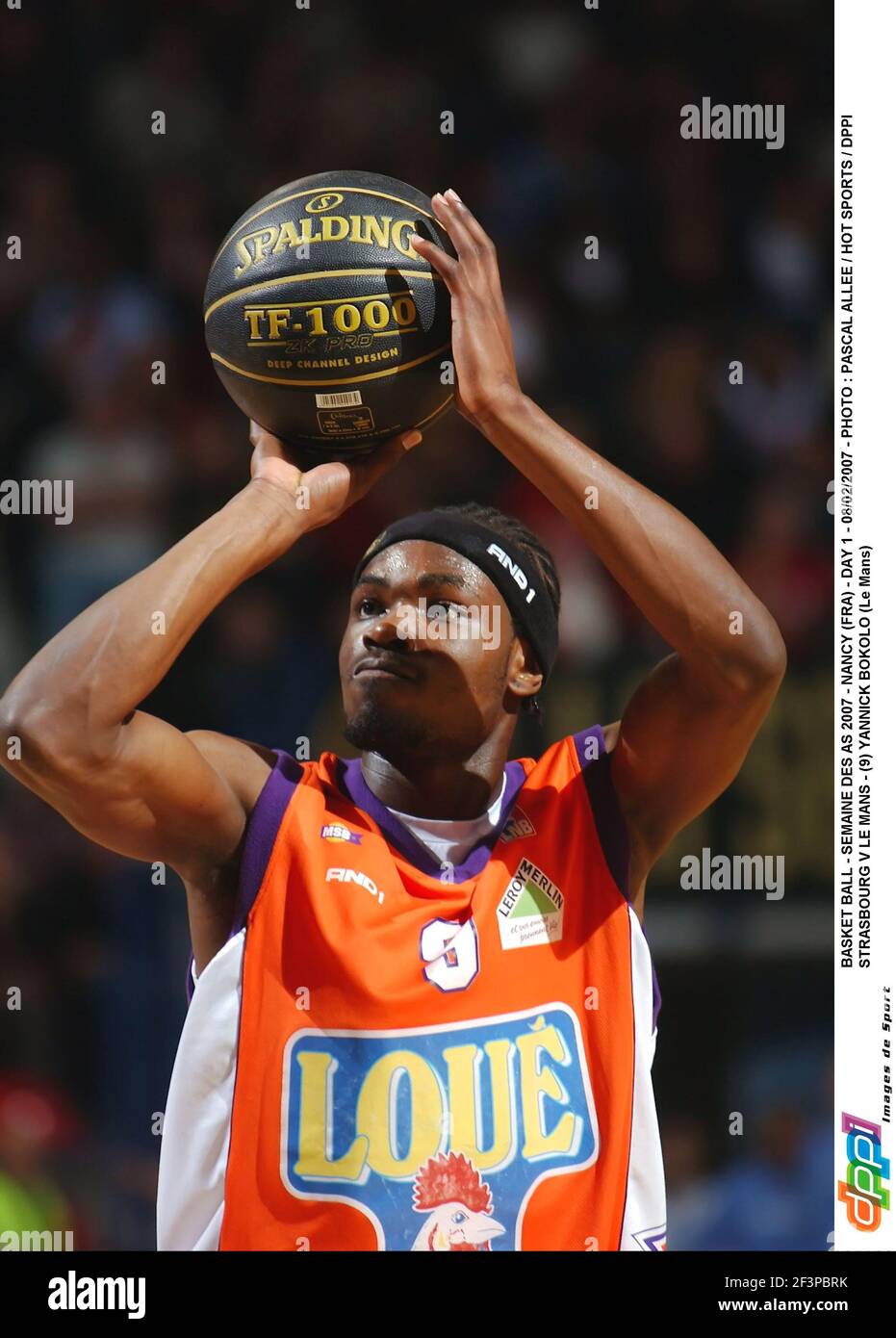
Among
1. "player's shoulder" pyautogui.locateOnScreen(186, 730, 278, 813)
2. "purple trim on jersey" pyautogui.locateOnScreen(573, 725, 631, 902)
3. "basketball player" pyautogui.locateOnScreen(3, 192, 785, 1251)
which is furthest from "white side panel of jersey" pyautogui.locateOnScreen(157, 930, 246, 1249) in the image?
"purple trim on jersey" pyautogui.locateOnScreen(573, 725, 631, 902)

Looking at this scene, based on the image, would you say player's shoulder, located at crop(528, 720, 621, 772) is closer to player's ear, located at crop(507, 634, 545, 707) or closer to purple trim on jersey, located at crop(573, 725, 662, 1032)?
purple trim on jersey, located at crop(573, 725, 662, 1032)

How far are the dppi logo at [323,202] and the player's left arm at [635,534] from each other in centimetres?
17

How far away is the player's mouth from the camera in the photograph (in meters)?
2.79

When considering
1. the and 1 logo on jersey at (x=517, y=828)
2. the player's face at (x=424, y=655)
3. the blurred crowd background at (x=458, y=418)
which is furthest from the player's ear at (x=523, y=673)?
the blurred crowd background at (x=458, y=418)

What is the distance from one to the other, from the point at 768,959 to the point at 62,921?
2200 millimetres

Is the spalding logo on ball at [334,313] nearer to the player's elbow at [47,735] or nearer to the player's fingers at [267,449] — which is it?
the player's fingers at [267,449]

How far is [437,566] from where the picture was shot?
9.67ft

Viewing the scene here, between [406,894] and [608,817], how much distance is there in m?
0.41

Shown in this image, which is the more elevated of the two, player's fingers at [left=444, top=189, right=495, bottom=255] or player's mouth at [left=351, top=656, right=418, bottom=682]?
player's fingers at [left=444, top=189, right=495, bottom=255]

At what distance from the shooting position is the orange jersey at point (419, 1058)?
2.57 m

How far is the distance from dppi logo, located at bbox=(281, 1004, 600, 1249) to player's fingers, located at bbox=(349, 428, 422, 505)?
39.3 inches

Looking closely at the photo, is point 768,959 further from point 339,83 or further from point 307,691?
point 339,83
